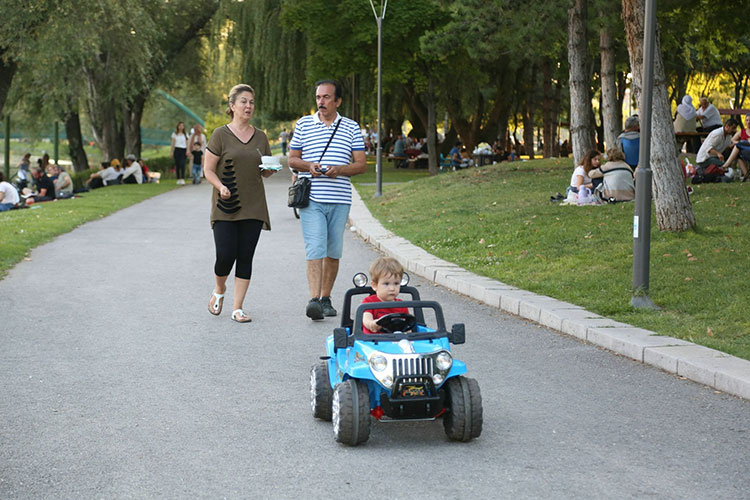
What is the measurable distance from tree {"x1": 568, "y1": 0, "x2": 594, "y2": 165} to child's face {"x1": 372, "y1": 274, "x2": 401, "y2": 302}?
14349 mm

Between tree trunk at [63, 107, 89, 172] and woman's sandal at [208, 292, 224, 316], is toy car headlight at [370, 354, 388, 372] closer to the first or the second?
woman's sandal at [208, 292, 224, 316]

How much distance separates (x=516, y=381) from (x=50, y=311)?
4.92 m

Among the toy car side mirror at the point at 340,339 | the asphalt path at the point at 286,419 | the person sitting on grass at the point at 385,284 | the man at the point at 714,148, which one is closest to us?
the asphalt path at the point at 286,419

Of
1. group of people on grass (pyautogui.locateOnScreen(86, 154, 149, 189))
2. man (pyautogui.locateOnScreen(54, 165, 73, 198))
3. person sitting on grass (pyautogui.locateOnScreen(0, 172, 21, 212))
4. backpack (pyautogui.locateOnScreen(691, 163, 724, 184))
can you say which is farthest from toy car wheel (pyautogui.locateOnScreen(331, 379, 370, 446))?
group of people on grass (pyautogui.locateOnScreen(86, 154, 149, 189))

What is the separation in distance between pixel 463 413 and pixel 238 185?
419cm

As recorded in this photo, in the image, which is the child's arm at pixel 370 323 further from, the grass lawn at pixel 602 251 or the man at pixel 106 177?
the man at pixel 106 177

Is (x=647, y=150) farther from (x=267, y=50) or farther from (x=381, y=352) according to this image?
(x=267, y=50)

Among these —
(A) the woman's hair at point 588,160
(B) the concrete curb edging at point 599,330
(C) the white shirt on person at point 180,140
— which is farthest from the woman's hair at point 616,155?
(C) the white shirt on person at point 180,140

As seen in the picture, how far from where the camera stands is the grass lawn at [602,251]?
8.89 metres

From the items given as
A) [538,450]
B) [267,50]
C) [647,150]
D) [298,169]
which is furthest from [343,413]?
[267,50]

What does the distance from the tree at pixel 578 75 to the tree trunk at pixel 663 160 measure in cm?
674

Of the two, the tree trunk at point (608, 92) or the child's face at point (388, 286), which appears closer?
the child's face at point (388, 286)

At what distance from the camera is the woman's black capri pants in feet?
29.4

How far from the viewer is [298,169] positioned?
29.4ft
